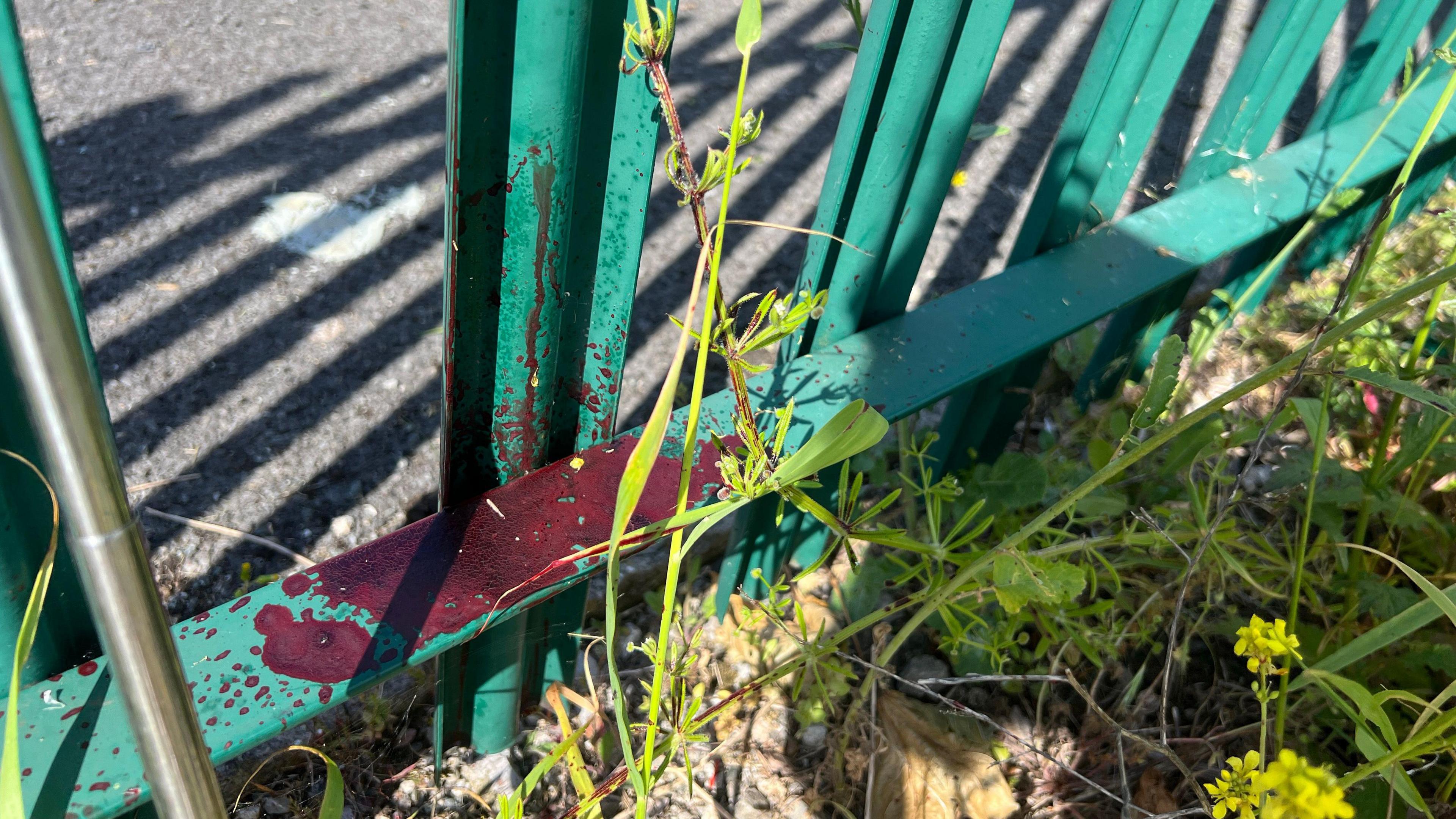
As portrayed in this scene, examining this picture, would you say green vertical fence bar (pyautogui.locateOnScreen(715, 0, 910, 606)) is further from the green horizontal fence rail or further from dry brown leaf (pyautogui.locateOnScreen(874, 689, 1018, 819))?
dry brown leaf (pyautogui.locateOnScreen(874, 689, 1018, 819))

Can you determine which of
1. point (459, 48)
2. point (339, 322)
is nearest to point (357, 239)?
point (339, 322)

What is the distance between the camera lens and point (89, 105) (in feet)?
6.31

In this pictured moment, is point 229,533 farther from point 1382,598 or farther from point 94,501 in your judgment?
point 1382,598

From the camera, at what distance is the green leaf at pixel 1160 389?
1000 millimetres

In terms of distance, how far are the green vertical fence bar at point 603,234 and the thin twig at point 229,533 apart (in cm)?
56

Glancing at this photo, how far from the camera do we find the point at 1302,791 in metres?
Result: 0.61

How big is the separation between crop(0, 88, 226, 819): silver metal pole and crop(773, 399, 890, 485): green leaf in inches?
19.5

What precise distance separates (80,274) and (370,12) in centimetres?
104

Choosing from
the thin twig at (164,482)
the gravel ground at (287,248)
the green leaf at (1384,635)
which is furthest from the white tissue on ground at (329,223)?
the green leaf at (1384,635)

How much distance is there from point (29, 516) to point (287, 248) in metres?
1.23

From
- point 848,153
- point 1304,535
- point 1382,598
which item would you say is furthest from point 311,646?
point 1382,598

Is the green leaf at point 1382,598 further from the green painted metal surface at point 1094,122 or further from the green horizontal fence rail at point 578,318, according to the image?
the green painted metal surface at point 1094,122

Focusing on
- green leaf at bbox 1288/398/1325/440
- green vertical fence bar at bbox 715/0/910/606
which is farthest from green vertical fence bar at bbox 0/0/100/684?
green leaf at bbox 1288/398/1325/440

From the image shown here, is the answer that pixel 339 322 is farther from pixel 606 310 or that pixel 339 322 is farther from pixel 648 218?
pixel 606 310
